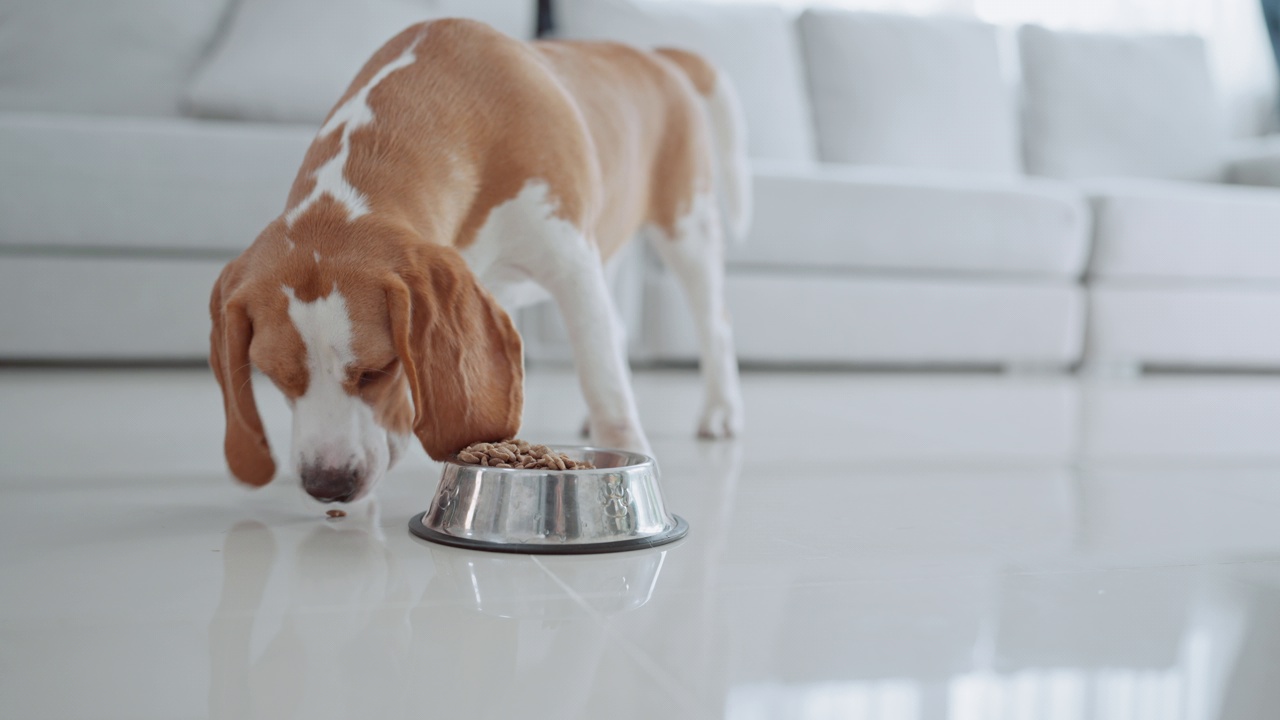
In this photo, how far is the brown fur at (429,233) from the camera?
1.28 metres

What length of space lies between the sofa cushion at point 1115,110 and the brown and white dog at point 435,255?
3204 mm

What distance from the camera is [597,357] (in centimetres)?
162

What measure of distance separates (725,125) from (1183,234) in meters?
2.14

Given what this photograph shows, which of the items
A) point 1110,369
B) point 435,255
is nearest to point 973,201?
point 1110,369

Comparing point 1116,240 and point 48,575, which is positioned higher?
point 1116,240

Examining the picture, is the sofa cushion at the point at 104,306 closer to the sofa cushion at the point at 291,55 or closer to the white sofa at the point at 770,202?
the white sofa at the point at 770,202

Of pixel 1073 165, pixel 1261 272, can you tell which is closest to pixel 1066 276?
pixel 1261 272

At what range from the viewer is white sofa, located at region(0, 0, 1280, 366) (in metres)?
2.93

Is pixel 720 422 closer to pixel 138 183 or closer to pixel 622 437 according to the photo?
pixel 622 437

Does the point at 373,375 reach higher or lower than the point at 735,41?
lower

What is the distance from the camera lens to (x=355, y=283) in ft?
4.15

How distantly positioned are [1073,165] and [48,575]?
4458 millimetres

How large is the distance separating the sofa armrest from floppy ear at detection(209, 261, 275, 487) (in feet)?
13.9

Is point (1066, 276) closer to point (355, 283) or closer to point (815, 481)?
point (815, 481)
